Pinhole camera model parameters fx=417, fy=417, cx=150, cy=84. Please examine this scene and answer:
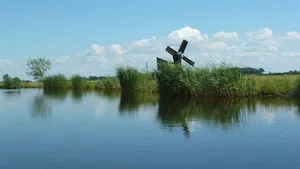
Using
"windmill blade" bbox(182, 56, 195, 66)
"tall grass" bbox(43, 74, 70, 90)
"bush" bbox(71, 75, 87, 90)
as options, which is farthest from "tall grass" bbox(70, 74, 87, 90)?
"windmill blade" bbox(182, 56, 195, 66)

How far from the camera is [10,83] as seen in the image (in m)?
71.3

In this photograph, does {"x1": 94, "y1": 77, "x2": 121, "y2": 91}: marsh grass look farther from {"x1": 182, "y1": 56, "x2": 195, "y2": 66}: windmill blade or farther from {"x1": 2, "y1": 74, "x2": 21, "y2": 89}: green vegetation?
{"x1": 2, "y1": 74, "x2": 21, "y2": 89}: green vegetation

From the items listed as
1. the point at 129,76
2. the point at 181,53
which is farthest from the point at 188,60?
the point at 129,76

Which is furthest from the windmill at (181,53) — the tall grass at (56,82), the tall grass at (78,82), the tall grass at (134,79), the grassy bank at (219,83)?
the tall grass at (56,82)

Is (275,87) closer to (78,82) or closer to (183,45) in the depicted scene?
(183,45)

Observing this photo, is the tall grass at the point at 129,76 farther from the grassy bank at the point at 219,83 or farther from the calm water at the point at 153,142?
the calm water at the point at 153,142

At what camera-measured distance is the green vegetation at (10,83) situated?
71.4m

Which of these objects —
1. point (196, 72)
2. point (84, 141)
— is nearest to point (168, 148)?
point (84, 141)

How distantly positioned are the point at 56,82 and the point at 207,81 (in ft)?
117

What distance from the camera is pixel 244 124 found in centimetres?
1430

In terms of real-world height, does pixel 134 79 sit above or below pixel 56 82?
above

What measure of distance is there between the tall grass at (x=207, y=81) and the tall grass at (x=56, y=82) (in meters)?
28.9

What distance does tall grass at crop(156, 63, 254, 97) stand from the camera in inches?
1093

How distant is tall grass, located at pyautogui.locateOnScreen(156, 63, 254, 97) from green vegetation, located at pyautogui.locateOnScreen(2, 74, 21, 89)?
46012 millimetres
